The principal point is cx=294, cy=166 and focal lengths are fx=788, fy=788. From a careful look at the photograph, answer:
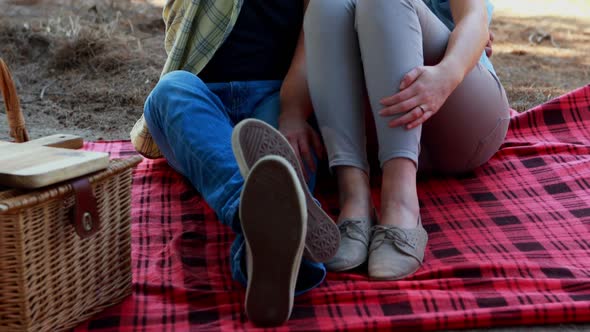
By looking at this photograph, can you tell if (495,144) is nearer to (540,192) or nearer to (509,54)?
(540,192)

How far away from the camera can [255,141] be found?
1304mm

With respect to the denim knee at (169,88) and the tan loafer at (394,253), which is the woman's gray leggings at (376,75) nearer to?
the tan loafer at (394,253)

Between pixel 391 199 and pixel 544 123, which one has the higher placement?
pixel 391 199

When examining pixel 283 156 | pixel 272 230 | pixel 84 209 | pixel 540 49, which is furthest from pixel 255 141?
pixel 540 49

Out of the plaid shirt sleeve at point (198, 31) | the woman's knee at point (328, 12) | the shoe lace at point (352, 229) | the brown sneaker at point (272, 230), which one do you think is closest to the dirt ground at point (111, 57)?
the plaid shirt sleeve at point (198, 31)

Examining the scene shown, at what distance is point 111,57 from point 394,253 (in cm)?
212

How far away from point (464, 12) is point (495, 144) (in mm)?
351

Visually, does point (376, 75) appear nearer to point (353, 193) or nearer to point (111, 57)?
point (353, 193)

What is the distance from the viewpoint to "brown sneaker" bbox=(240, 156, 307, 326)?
46.6 inches

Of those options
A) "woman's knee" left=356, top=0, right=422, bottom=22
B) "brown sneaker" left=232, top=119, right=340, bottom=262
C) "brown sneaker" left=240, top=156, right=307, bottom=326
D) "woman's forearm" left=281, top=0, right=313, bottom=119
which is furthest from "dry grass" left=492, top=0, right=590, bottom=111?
"brown sneaker" left=240, top=156, right=307, bottom=326

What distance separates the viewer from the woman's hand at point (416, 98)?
1506mm

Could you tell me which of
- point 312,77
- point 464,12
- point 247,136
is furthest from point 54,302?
point 464,12

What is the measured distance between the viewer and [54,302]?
48.6 inches

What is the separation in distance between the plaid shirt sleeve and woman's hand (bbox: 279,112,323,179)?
9.8 inches
